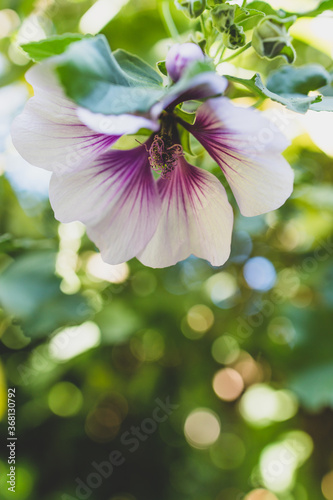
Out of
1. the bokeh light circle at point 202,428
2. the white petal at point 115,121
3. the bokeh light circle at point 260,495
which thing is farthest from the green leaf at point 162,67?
the bokeh light circle at point 260,495

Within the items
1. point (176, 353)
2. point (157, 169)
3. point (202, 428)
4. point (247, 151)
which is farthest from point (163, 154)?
point (202, 428)

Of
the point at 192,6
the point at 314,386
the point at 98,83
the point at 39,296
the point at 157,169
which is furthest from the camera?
the point at 314,386

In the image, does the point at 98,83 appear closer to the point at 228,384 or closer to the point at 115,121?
the point at 115,121

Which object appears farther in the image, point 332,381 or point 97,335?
point 332,381

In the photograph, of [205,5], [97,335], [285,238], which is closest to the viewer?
[205,5]

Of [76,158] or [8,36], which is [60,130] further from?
[8,36]

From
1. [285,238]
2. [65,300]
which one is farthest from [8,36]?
[285,238]

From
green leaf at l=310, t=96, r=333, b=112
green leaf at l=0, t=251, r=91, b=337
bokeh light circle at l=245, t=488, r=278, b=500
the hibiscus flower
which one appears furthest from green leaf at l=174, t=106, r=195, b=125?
bokeh light circle at l=245, t=488, r=278, b=500

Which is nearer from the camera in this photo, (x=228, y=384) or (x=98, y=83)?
(x=98, y=83)
